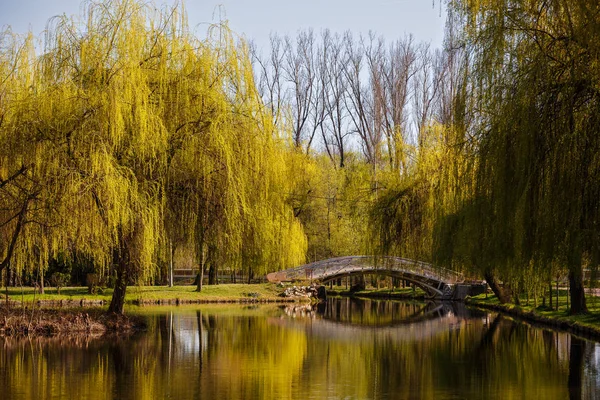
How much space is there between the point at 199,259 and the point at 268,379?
6.70 m

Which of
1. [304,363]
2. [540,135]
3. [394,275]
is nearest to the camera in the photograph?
[540,135]

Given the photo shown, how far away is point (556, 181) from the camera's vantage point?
1096cm

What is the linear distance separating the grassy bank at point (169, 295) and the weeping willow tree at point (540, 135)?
16.4 meters

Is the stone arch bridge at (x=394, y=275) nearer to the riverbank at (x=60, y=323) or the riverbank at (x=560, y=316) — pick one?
the riverbank at (x=560, y=316)

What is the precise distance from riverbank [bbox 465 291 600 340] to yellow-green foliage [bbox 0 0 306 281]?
752 cm

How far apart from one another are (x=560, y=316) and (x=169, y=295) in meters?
15.4

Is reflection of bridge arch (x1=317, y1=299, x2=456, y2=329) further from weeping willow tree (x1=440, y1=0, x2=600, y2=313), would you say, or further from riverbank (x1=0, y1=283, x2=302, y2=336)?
weeping willow tree (x1=440, y1=0, x2=600, y2=313)

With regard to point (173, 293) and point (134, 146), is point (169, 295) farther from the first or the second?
point (134, 146)

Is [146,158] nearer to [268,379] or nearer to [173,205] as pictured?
[173,205]

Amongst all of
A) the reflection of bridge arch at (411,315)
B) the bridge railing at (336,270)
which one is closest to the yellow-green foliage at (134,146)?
the reflection of bridge arch at (411,315)

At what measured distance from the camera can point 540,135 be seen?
11.2 metres

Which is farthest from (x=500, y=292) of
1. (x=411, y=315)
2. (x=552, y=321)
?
(x=552, y=321)

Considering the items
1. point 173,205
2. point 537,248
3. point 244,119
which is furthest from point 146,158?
point 537,248

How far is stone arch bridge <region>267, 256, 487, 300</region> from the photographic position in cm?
3656
